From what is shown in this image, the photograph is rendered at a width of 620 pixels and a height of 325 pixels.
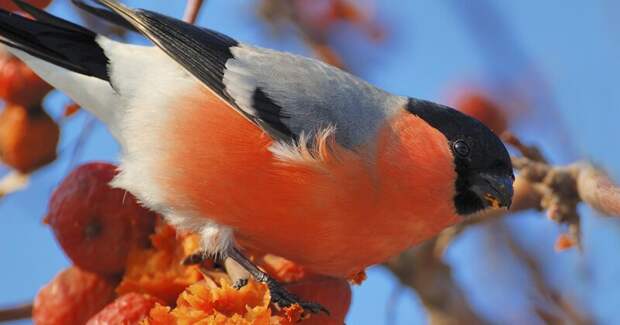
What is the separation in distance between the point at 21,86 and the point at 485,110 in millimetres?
1627

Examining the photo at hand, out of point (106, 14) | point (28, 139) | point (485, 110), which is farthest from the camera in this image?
point (485, 110)

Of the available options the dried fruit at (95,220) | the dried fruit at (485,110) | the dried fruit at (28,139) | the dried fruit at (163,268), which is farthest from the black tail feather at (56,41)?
the dried fruit at (485,110)

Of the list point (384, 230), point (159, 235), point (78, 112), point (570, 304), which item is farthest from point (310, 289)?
point (78, 112)

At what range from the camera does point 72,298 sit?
6.01 feet

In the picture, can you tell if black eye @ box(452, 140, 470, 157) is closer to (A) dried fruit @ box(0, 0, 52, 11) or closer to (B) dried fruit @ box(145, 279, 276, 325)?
(B) dried fruit @ box(145, 279, 276, 325)

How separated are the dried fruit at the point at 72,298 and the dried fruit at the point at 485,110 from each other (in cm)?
156

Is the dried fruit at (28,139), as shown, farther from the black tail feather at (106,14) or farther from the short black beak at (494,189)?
the short black beak at (494,189)

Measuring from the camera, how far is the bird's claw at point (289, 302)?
167 centimetres

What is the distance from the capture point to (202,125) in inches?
79.0

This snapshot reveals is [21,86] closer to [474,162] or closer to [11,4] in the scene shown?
[11,4]

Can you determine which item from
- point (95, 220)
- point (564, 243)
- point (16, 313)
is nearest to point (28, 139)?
point (95, 220)

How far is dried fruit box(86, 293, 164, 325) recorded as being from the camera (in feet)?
5.35

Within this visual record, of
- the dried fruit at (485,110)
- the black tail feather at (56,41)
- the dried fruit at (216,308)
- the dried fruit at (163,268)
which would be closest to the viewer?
the dried fruit at (216,308)

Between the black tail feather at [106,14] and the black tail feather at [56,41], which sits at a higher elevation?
the black tail feather at [106,14]
